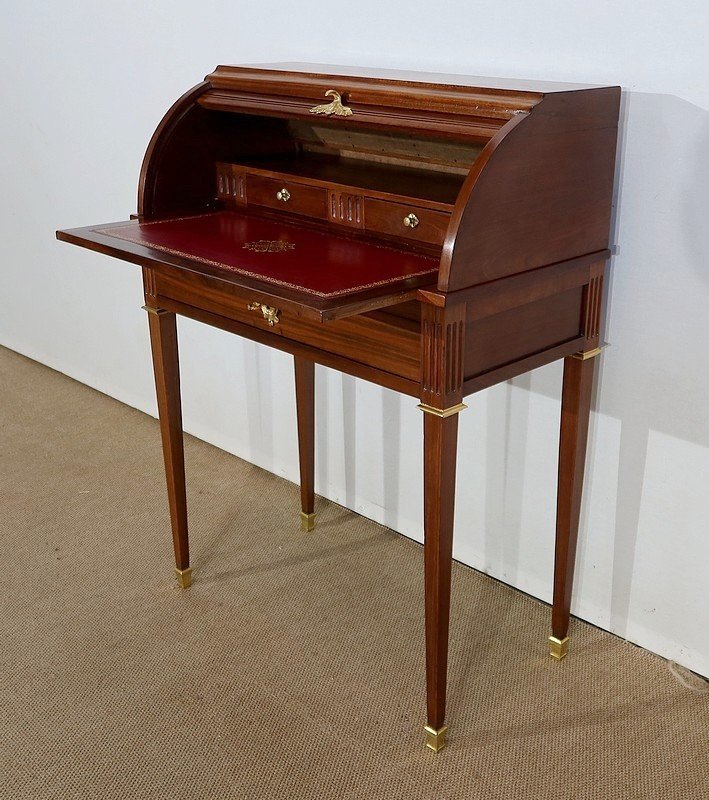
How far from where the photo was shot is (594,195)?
179 centimetres

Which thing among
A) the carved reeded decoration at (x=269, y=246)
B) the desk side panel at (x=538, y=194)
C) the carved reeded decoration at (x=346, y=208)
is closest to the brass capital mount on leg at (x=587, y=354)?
the desk side panel at (x=538, y=194)

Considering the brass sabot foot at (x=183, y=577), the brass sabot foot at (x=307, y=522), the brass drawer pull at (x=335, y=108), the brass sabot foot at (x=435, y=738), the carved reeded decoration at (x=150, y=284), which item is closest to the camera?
the brass drawer pull at (x=335, y=108)

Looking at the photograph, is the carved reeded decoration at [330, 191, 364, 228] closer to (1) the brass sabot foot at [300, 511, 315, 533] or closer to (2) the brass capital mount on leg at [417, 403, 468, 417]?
(2) the brass capital mount on leg at [417, 403, 468, 417]

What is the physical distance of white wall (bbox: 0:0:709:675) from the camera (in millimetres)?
1821

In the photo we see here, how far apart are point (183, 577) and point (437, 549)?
96cm

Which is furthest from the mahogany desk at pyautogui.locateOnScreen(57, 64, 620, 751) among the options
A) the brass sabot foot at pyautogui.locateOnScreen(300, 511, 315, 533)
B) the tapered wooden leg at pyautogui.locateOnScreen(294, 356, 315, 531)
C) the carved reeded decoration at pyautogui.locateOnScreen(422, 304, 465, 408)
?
the brass sabot foot at pyautogui.locateOnScreen(300, 511, 315, 533)

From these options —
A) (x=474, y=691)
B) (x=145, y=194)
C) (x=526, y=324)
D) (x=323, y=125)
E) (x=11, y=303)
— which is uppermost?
(x=323, y=125)

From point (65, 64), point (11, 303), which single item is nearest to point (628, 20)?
point (65, 64)

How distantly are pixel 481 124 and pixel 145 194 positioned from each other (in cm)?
85

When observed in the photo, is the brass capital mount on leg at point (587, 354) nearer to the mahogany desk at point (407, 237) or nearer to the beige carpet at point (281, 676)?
the mahogany desk at point (407, 237)

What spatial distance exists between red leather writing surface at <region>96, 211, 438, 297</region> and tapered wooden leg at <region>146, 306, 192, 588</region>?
0.91 ft

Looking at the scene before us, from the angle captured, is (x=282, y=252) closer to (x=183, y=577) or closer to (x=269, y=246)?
(x=269, y=246)

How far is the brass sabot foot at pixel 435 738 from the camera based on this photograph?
1904 millimetres

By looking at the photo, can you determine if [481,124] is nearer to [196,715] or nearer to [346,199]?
[346,199]
